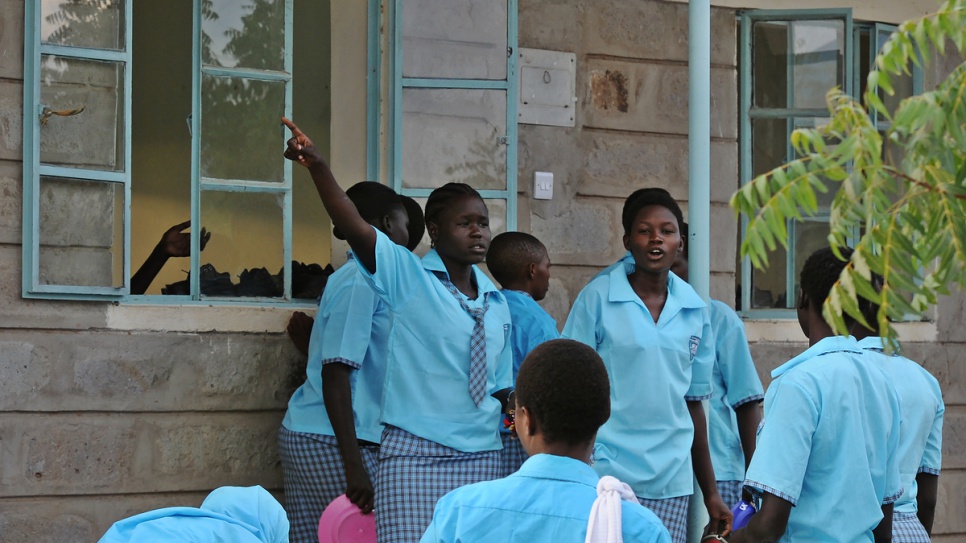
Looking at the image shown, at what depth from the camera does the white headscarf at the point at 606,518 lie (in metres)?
2.54

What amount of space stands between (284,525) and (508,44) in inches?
113

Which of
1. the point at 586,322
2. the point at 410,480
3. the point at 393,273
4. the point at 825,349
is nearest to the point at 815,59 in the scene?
the point at 586,322

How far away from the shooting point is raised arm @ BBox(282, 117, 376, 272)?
376 centimetres

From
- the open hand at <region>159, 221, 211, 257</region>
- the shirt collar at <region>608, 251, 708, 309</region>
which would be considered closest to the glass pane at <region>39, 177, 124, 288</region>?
the open hand at <region>159, 221, 211, 257</region>

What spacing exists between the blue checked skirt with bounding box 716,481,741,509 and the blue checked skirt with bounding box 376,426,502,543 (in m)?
1.28

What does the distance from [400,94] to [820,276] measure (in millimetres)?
2762

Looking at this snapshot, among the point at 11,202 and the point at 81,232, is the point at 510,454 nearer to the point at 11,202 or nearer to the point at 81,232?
the point at 81,232

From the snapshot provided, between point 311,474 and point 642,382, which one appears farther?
point 311,474

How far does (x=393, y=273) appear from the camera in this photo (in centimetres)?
425

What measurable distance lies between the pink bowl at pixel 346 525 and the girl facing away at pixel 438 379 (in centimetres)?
13

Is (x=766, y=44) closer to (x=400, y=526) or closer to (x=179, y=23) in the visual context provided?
(x=179, y=23)

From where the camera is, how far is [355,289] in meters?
4.76

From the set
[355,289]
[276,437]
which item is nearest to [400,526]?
[355,289]

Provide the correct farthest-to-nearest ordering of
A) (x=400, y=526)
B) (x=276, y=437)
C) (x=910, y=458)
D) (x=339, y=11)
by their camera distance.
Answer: (x=339, y=11), (x=276, y=437), (x=400, y=526), (x=910, y=458)
